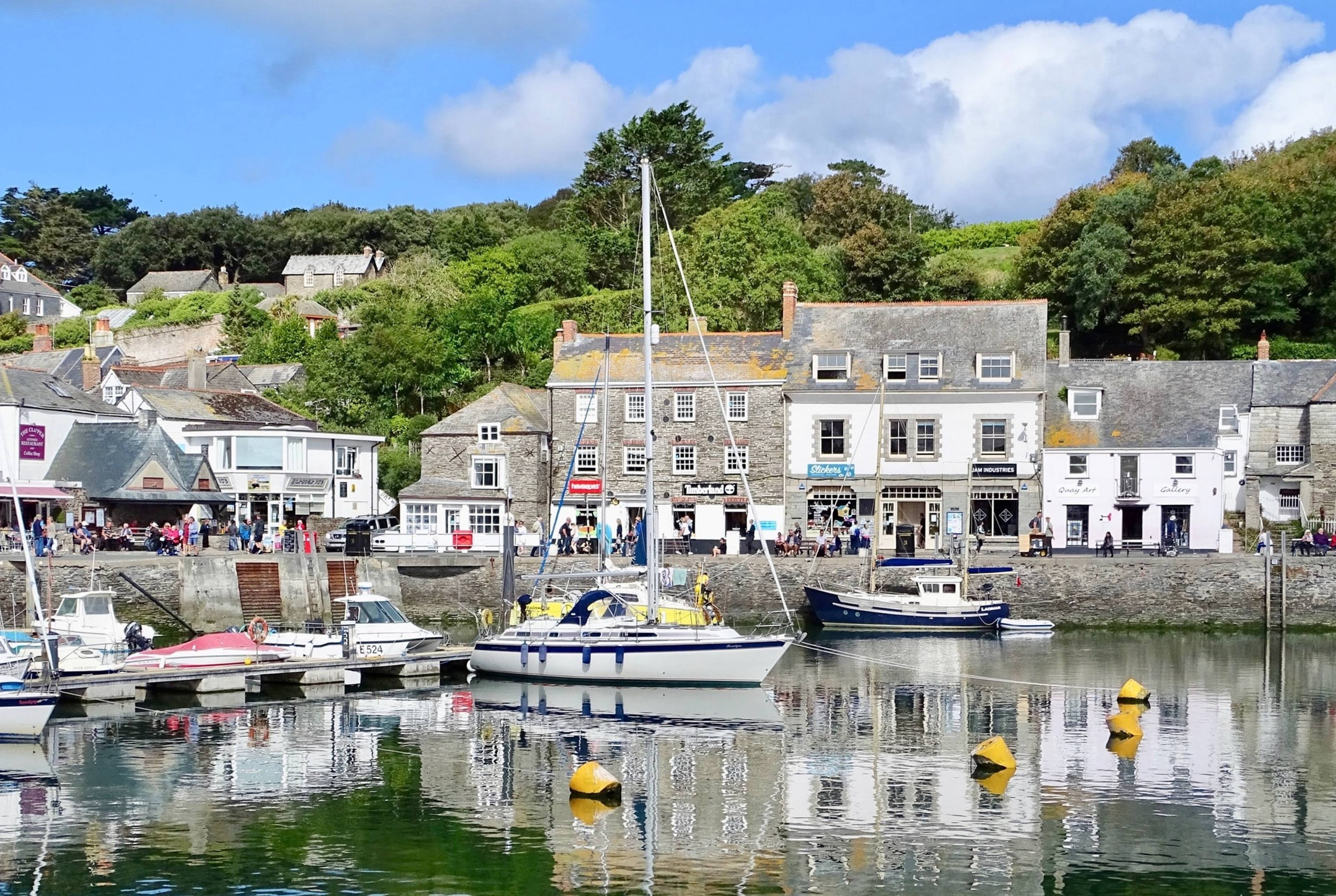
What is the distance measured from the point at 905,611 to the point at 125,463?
29.4 meters

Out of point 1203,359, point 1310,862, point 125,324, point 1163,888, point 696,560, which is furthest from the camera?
point 125,324

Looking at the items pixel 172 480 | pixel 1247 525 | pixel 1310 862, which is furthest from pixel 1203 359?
pixel 1310 862

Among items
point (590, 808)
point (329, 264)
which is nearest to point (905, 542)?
point (590, 808)

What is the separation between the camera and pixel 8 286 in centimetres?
11062

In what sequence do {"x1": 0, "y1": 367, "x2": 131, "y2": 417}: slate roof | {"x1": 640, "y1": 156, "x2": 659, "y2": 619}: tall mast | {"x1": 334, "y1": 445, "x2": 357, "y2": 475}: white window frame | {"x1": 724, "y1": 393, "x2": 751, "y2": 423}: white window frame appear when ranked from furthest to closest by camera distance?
1. {"x1": 334, "y1": 445, "x2": 357, "y2": 475}: white window frame
2. {"x1": 724, "y1": 393, "x2": 751, "y2": 423}: white window frame
3. {"x1": 0, "y1": 367, "x2": 131, "y2": 417}: slate roof
4. {"x1": 640, "y1": 156, "x2": 659, "y2": 619}: tall mast

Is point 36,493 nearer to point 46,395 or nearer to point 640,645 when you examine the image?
point 46,395

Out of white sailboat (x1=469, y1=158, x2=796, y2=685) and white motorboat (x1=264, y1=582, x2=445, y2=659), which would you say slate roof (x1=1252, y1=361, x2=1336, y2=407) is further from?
white motorboat (x1=264, y1=582, x2=445, y2=659)

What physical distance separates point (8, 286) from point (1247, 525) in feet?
280

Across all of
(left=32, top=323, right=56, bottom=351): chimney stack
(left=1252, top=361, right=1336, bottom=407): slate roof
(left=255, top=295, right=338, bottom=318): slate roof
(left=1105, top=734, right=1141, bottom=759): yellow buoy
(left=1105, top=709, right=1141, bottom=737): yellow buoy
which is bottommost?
(left=1105, top=734, right=1141, bottom=759): yellow buoy

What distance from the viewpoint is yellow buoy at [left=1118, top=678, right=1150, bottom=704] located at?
36.6m

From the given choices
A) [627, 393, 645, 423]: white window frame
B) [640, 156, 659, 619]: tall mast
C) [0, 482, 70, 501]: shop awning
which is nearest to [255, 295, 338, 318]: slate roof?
[627, 393, 645, 423]: white window frame

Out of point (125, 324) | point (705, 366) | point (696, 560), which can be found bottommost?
point (696, 560)

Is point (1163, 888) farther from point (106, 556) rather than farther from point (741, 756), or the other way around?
point (106, 556)

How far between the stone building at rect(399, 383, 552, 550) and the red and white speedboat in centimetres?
2166
